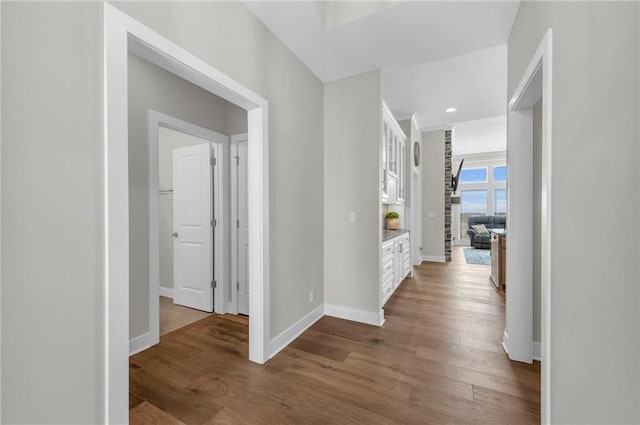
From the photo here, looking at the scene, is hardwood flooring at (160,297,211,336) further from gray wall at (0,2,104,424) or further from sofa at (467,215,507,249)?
sofa at (467,215,507,249)

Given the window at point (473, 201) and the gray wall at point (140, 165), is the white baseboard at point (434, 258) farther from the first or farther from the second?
the gray wall at point (140, 165)

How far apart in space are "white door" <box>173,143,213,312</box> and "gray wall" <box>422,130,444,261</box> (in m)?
4.98

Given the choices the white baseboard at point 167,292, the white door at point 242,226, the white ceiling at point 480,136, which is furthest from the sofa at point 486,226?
the white baseboard at point 167,292

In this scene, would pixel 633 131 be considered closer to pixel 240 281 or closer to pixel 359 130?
pixel 359 130

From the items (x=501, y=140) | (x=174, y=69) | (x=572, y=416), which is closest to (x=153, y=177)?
(x=174, y=69)

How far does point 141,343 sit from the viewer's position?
91.7 inches

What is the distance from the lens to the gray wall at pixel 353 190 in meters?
2.82

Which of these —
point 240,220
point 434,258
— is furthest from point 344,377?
point 434,258

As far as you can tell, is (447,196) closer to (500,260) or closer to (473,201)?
(500,260)

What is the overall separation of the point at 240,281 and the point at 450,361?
234 cm

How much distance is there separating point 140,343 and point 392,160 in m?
3.87

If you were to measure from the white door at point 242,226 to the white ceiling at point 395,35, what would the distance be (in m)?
1.33

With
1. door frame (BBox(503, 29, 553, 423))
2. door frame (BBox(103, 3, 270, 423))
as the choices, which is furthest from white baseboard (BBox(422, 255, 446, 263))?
door frame (BBox(103, 3, 270, 423))

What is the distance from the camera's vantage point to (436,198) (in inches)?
241
